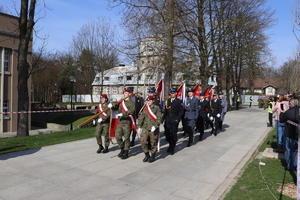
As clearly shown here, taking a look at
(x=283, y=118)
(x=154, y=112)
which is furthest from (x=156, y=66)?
(x=283, y=118)

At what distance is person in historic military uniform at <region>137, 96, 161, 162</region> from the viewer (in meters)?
7.06

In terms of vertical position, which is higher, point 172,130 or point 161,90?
point 161,90

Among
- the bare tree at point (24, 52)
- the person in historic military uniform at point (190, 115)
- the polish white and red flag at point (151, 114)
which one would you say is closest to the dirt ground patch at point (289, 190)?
the polish white and red flag at point (151, 114)

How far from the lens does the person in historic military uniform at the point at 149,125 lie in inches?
278

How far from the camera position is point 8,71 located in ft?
62.3

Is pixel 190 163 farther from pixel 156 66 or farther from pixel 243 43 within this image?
pixel 243 43

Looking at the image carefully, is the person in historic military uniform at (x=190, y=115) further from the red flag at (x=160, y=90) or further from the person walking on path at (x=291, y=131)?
the person walking on path at (x=291, y=131)

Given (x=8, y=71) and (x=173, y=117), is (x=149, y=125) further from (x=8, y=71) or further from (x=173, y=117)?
(x=8, y=71)

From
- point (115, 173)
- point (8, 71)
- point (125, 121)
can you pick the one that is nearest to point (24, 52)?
point (8, 71)

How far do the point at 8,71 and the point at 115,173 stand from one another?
16551mm

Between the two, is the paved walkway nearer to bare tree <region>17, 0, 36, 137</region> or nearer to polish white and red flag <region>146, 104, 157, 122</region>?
polish white and red flag <region>146, 104, 157, 122</region>

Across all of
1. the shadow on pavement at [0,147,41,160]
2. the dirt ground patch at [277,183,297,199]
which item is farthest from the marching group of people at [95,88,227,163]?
the dirt ground patch at [277,183,297,199]

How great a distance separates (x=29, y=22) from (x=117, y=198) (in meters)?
12.2

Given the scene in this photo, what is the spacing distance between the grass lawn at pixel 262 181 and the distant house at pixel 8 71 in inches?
694
